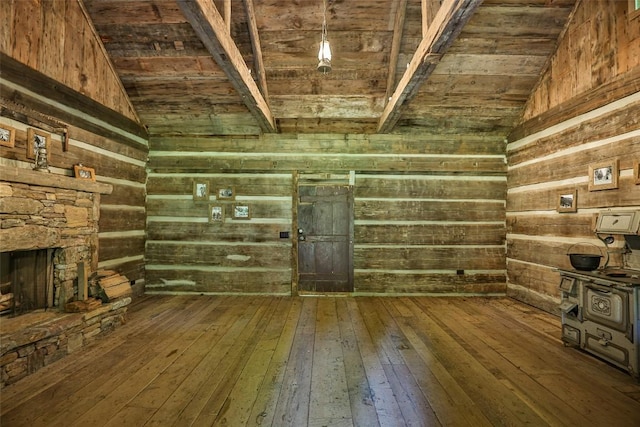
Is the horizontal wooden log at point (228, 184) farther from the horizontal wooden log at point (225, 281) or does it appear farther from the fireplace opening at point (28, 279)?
the fireplace opening at point (28, 279)

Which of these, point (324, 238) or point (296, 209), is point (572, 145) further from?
point (296, 209)

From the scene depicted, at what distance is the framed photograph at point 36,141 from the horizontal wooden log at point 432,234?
14.6 ft

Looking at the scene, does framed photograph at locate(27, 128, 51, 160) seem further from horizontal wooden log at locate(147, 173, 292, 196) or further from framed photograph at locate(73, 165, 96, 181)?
horizontal wooden log at locate(147, 173, 292, 196)

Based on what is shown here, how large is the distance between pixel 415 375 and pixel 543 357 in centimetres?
143

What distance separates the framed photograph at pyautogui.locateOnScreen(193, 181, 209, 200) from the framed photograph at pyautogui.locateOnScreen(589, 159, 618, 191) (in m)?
5.67

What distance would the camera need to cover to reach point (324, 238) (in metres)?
5.94

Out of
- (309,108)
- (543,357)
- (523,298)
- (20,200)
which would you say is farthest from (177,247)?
(523,298)

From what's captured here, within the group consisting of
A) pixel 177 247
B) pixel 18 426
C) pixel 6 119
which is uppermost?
pixel 6 119

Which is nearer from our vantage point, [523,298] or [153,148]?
[523,298]

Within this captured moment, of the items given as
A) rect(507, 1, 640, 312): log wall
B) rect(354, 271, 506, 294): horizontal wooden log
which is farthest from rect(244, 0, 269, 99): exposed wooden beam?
rect(507, 1, 640, 312): log wall

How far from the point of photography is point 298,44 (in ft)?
15.3

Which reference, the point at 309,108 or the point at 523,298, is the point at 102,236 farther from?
the point at 523,298

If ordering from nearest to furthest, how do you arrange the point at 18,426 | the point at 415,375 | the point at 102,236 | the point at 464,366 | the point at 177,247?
the point at 18,426 → the point at 415,375 → the point at 464,366 → the point at 102,236 → the point at 177,247

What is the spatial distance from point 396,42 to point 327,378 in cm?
427
